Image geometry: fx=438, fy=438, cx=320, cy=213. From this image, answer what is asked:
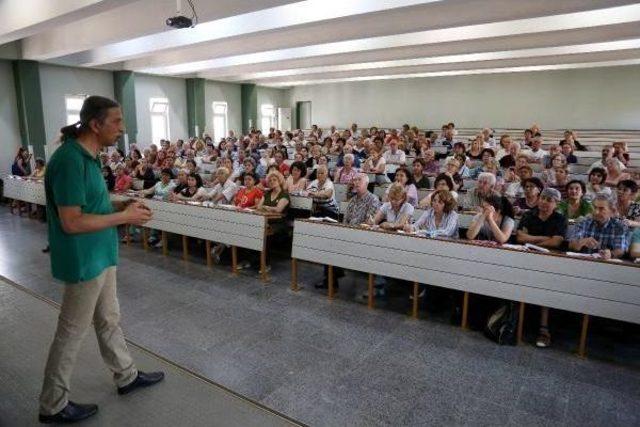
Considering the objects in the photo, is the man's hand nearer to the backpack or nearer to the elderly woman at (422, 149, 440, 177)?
the backpack

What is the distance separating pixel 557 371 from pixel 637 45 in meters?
7.01

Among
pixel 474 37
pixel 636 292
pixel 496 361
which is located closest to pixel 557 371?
pixel 496 361

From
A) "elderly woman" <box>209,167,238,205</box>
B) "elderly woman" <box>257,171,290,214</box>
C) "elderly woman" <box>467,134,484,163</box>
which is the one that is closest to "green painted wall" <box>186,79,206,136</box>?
"elderly woman" <box>209,167,238,205</box>

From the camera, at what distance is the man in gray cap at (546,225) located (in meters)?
3.27

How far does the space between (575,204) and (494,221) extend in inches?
42.3

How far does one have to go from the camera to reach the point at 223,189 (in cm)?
534

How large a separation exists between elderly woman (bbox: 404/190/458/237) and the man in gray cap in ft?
1.65

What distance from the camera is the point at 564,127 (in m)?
11.4

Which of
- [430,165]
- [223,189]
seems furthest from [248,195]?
[430,165]

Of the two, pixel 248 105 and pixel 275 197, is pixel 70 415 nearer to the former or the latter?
pixel 275 197

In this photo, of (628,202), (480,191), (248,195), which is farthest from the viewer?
(248,195)

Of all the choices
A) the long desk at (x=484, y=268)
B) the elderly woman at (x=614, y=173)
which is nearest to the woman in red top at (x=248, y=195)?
the long desk at (x=484, y=268)

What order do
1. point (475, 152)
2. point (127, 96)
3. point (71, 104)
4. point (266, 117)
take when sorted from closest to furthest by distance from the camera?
point (475, 152) → point (71, 104) → point (127, 96) → point (266, 117)

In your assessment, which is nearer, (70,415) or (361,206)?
(70,415)
